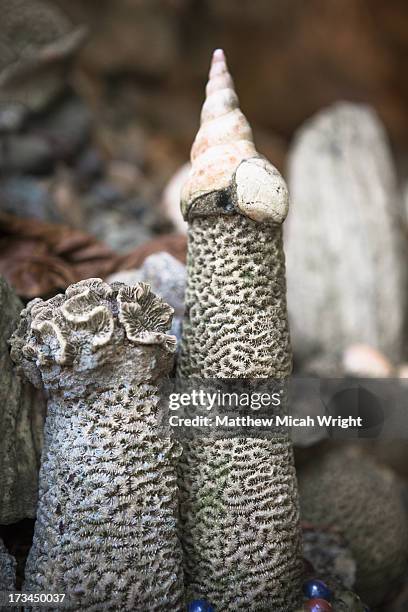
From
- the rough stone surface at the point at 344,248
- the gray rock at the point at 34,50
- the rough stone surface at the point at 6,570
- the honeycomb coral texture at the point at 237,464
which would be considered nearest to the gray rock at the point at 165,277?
the honeycomb coral texture at the point at 237,464

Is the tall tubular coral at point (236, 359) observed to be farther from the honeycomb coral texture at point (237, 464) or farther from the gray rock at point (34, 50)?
the gray rock at point (34, 50)

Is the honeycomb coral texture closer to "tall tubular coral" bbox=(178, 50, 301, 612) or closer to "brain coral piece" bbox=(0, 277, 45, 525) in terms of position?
"tall tubular coral" bbox=(178, 50, 301, 612)

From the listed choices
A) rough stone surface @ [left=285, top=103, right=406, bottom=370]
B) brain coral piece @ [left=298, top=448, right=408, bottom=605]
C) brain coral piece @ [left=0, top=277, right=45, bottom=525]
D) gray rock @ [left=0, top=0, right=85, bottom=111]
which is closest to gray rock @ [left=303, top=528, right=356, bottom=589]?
brain coral piece @ [left=298, top=448, right=408, bottom=605]

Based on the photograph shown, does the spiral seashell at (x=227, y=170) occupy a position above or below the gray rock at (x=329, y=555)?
above

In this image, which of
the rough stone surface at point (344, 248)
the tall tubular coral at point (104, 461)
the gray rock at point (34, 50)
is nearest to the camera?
the tall tubular coral at point (104, 461)

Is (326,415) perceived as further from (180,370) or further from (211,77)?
(211,77)

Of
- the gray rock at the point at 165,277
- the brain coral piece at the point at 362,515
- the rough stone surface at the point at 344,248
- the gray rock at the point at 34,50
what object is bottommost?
the brain coral piece at the point at 362,515

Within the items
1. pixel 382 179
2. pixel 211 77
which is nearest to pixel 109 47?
pixel 382 179
